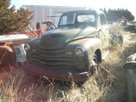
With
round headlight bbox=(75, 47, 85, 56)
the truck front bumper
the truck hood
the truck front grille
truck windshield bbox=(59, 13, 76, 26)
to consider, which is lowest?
the truck front bumper

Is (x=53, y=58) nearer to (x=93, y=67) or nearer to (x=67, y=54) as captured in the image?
(x=67, y=54)

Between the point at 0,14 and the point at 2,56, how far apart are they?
524 centimetres

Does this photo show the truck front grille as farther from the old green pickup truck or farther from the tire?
the tire

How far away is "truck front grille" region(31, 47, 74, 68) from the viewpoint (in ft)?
20.0

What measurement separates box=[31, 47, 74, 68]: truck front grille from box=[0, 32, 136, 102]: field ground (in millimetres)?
347

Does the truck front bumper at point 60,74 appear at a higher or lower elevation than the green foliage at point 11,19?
lower

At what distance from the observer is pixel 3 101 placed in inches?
196

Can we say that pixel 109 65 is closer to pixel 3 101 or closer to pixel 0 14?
pixel 3 101

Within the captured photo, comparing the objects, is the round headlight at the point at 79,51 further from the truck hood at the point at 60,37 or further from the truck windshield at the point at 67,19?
the truck windshield at the point at 67,19

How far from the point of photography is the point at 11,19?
492 inches

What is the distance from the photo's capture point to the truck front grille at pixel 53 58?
610cm

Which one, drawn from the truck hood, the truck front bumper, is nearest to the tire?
the truck front bumper

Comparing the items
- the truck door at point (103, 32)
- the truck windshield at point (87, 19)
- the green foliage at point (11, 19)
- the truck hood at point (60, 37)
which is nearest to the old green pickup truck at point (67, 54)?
the truck hood at point (60, 37)

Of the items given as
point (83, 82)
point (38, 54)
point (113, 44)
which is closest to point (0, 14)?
point (113, 44)
